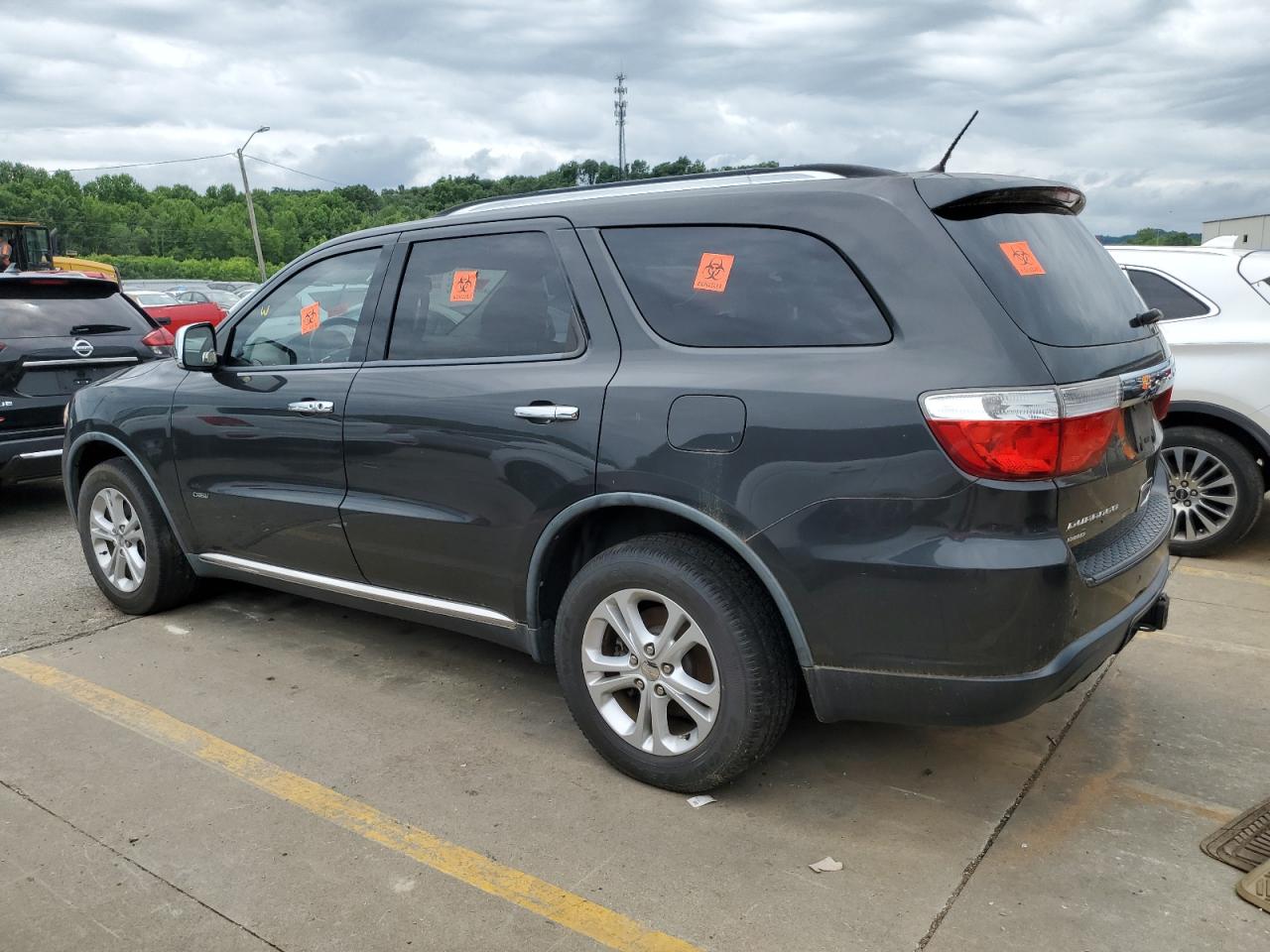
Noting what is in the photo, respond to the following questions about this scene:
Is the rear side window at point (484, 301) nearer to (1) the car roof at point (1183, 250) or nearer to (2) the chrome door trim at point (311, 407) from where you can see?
(2) the chrome door trim at point (311, 407)

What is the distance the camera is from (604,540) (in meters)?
3.39

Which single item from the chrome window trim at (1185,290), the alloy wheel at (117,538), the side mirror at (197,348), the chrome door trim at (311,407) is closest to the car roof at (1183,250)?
the chrome window trim at (1185,290)

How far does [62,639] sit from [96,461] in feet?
3.07

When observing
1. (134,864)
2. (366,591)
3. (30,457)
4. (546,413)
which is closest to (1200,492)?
(546,413)

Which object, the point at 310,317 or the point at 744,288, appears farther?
the point at 310,317

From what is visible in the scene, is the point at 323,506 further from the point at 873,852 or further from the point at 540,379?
the point at 873,852

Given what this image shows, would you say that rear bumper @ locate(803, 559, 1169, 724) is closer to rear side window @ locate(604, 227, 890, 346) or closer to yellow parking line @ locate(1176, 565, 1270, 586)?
rear side window @ locate(604, 227, 890, 346)

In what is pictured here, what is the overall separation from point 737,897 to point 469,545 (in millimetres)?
1458

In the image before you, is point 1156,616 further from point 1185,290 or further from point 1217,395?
point 1185,290

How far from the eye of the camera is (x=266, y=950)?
2.55 metres

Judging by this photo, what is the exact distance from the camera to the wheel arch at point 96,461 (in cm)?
473

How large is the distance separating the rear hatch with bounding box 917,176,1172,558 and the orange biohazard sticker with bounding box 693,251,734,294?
0.59m

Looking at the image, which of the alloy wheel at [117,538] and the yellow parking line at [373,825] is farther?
the alloy wheel at [117,538]

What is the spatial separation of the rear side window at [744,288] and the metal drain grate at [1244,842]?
1670 mm
